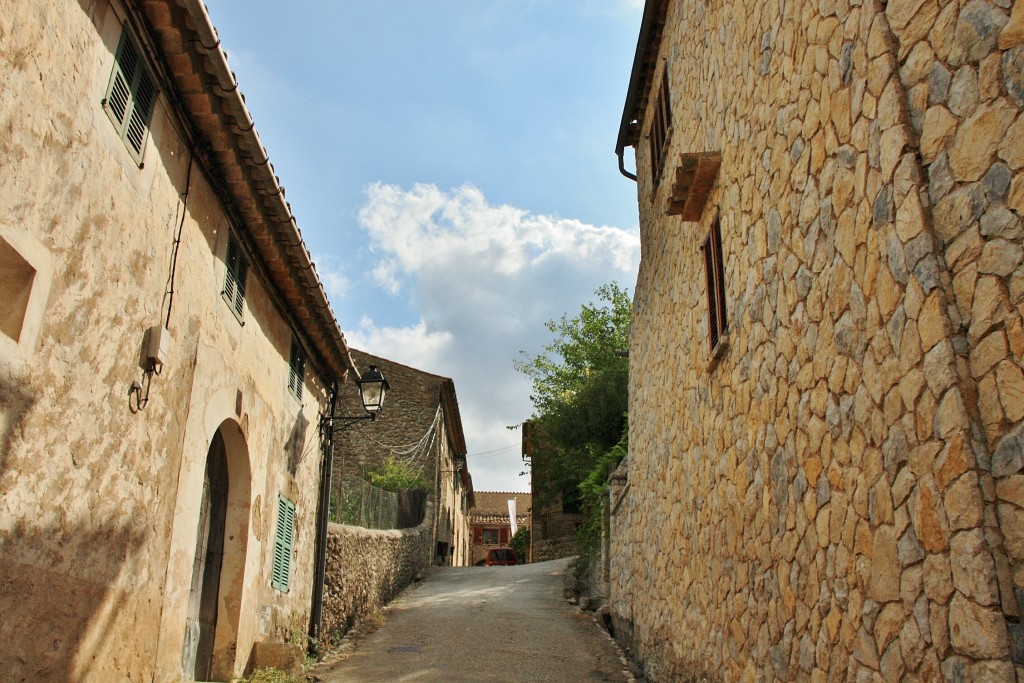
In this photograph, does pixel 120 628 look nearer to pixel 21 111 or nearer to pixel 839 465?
pixel 21 111

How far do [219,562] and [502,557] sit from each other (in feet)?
73.4

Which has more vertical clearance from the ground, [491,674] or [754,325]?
[754,325]

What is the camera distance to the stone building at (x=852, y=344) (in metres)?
3.10

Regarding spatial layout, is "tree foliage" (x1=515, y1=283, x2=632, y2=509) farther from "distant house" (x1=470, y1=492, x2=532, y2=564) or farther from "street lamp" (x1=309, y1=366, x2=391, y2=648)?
"distant house" (x1=470, y1=492, x2=532, y2=564)

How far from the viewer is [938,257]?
3389 millimetres

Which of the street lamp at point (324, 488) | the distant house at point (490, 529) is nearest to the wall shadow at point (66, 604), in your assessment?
the street lamp at point (324, 488)

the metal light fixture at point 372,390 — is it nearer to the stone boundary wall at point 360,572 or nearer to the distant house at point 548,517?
the stone boundary wall at point 360,572

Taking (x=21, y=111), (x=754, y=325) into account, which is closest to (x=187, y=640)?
(x=21, y=111)

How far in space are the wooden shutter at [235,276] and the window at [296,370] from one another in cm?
197

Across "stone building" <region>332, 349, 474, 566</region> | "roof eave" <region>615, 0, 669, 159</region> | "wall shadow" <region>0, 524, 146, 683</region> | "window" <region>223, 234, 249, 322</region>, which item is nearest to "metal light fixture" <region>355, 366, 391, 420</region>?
"window" <region>223, 234, 249, 322</region>

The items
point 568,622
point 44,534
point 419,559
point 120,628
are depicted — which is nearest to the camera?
point 44,534

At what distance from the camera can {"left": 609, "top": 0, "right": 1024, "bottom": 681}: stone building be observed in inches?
122

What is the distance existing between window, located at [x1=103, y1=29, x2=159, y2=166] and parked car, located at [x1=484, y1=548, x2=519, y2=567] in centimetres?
2537

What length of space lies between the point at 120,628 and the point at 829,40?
236 inches
